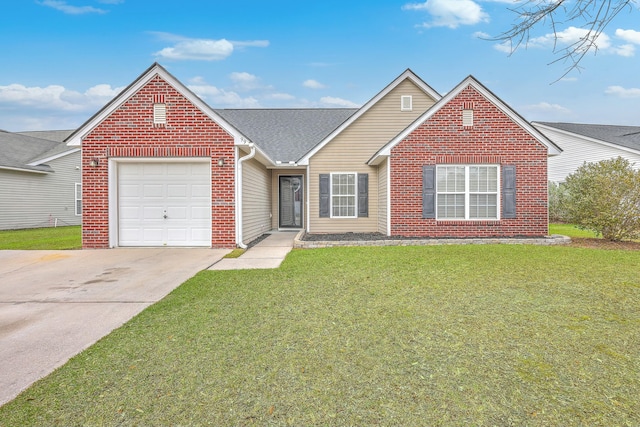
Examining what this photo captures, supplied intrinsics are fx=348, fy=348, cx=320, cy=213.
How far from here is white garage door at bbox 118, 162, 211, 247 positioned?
9.71m

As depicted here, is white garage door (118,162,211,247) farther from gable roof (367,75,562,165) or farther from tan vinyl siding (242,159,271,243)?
gable roof (367,75,562,165)

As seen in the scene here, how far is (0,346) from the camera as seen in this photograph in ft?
10.9

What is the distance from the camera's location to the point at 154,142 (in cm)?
942

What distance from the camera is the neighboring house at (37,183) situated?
16.5 meters

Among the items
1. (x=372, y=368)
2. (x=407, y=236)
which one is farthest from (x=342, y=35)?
(x=372, y=368)

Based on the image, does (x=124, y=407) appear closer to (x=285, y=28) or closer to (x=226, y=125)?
(x=226, y=125)

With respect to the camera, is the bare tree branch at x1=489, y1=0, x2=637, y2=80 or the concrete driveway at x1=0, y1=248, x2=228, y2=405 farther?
the bare tree branch at x1=489, y1=0, x2=637, y2=80

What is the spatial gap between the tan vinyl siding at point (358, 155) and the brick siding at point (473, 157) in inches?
80.6

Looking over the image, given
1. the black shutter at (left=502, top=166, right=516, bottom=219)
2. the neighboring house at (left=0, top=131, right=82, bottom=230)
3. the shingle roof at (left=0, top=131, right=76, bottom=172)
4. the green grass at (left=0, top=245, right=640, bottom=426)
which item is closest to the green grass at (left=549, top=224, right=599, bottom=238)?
the black shutter at (left=502, top=166, right=516, bottom=219)

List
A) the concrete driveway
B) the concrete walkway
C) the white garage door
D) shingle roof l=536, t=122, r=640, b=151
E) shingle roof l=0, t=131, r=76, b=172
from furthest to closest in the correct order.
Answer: shingle roof l=536, t=122, r=640, b=151 → shingle roof l=0, t=131, r=76, b=172 → the white garage door → the concrete walkway → the concrete driveway

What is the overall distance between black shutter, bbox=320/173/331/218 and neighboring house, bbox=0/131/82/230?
47.4ft

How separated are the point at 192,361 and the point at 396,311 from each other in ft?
7.68

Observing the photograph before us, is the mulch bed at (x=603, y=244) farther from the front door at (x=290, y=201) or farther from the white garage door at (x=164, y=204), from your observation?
the white garage door at (x=164, y=204)

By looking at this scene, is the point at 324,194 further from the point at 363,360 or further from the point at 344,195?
the point at 363,360
